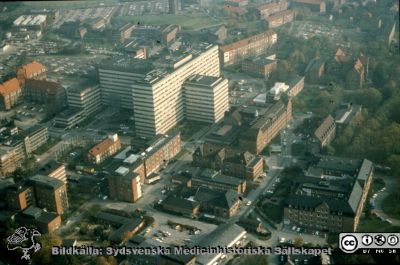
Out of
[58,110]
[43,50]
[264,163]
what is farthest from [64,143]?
[43,50]

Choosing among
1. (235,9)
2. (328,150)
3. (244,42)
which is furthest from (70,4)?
(328,150)

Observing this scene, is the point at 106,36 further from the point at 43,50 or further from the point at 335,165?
the point at 335,165

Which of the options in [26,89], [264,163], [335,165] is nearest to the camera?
[335,165]

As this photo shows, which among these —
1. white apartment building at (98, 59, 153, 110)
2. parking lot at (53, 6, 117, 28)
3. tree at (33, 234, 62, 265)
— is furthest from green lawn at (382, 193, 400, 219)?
parking lot at (53, 6, 117, 28)

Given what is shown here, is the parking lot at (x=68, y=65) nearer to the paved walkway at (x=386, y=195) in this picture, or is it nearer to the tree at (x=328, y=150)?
the tree at (x=328, y=150)

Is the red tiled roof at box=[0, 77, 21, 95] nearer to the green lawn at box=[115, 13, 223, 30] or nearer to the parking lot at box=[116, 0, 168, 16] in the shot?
the green lawn at box=[115, 13, 223, 30]

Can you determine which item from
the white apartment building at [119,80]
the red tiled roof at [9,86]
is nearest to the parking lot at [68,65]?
the red tiled roof at [9,86]
